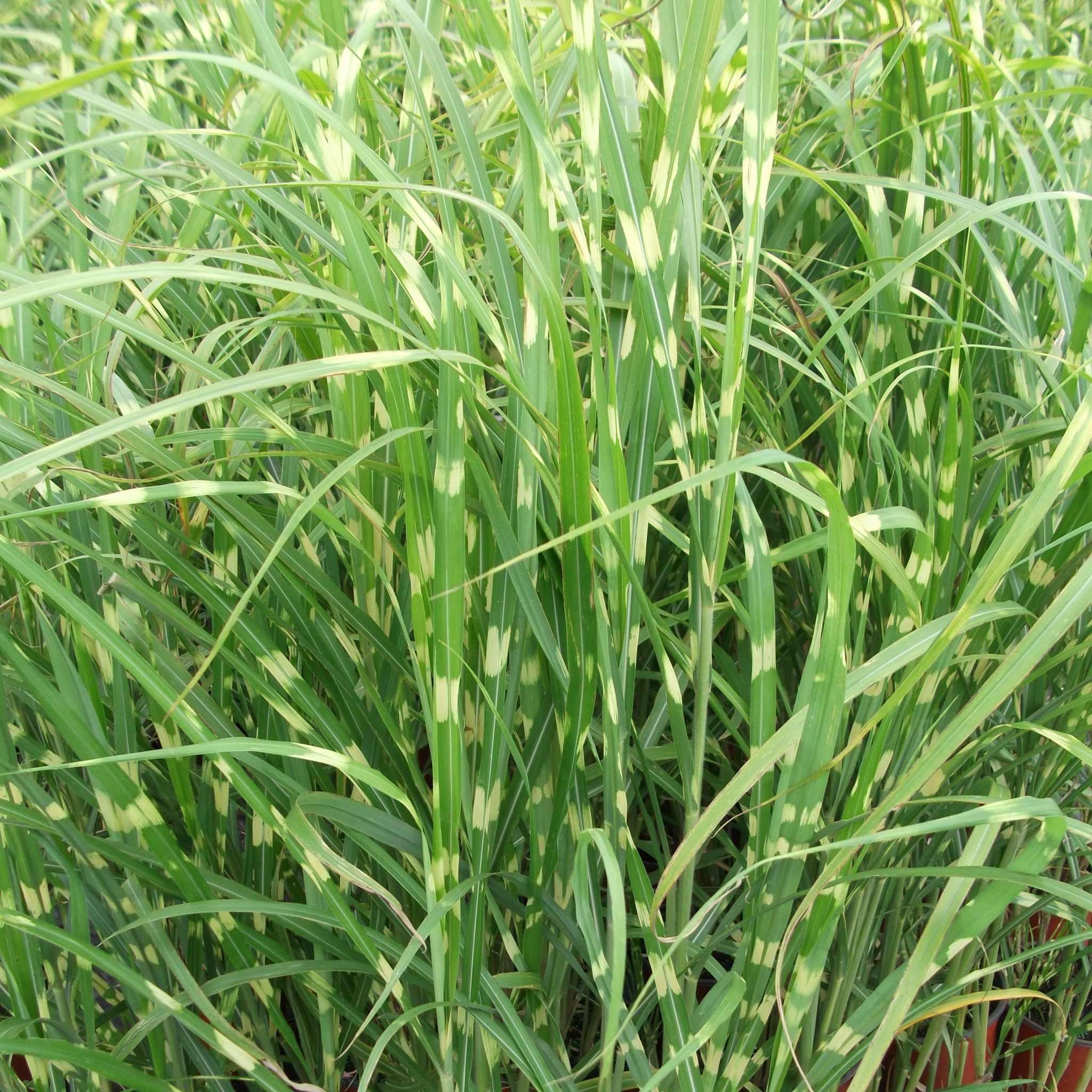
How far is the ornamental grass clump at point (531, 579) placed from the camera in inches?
15.6

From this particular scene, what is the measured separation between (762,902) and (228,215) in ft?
1.39

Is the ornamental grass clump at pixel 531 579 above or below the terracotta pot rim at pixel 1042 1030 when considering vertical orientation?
above

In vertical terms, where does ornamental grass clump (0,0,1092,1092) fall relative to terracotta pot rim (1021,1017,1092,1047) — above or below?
above

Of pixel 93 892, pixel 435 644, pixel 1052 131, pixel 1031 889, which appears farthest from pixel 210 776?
pixel 1052 131

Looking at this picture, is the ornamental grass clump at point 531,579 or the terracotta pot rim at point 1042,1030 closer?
the ornamental grass clump at point 531,579

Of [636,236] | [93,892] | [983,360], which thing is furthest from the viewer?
[983,360]

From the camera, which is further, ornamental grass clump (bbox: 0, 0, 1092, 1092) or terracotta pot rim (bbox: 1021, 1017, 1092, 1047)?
terracotta pot rim (bbox: 1021, 1017, 1092, 1047)

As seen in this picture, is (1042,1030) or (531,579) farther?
(1042,1030)

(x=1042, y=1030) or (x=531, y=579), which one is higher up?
(x=531, y=579)

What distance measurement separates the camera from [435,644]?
1.32 feet

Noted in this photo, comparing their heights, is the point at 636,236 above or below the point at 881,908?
above

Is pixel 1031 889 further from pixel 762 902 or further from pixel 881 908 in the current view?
pixel 762 902

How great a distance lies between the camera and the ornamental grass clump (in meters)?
0.40

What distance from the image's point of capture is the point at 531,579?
436mm
